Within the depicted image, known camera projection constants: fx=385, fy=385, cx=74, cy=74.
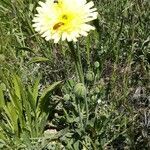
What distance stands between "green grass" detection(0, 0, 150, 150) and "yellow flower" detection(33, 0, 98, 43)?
0.27m

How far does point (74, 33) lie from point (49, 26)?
0.44ft

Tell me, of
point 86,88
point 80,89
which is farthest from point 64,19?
point 86,88

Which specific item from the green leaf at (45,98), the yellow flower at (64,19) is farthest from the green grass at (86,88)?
the yellow flower at (64,19)

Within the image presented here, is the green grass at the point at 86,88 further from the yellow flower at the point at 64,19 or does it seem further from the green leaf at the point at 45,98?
the yellow flower at the point at 64,19

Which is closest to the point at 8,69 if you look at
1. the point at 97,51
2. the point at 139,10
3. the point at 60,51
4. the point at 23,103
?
the point at 23,103

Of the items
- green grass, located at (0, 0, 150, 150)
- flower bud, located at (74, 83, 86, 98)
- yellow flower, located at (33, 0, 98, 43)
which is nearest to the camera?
yellow flower, located at (33, 0, 98, 43)

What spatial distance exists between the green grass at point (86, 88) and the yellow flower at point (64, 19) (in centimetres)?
27

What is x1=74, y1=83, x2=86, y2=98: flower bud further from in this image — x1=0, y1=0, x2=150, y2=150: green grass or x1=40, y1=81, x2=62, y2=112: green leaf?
x1=40, y1=81, x2=62, y2=112: green leaf

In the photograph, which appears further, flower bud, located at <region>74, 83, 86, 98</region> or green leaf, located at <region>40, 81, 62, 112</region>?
green leaf, located at <region>40, 81, 62, 112</region>

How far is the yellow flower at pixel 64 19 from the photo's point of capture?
4.13 feet

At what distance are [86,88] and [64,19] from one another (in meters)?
0.42

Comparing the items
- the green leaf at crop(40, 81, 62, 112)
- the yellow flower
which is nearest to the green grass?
the green leaf at crop(40, 81, 62, 112)

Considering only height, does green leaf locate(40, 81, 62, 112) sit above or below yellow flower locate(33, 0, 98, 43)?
below

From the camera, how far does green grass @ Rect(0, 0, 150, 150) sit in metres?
1.61
